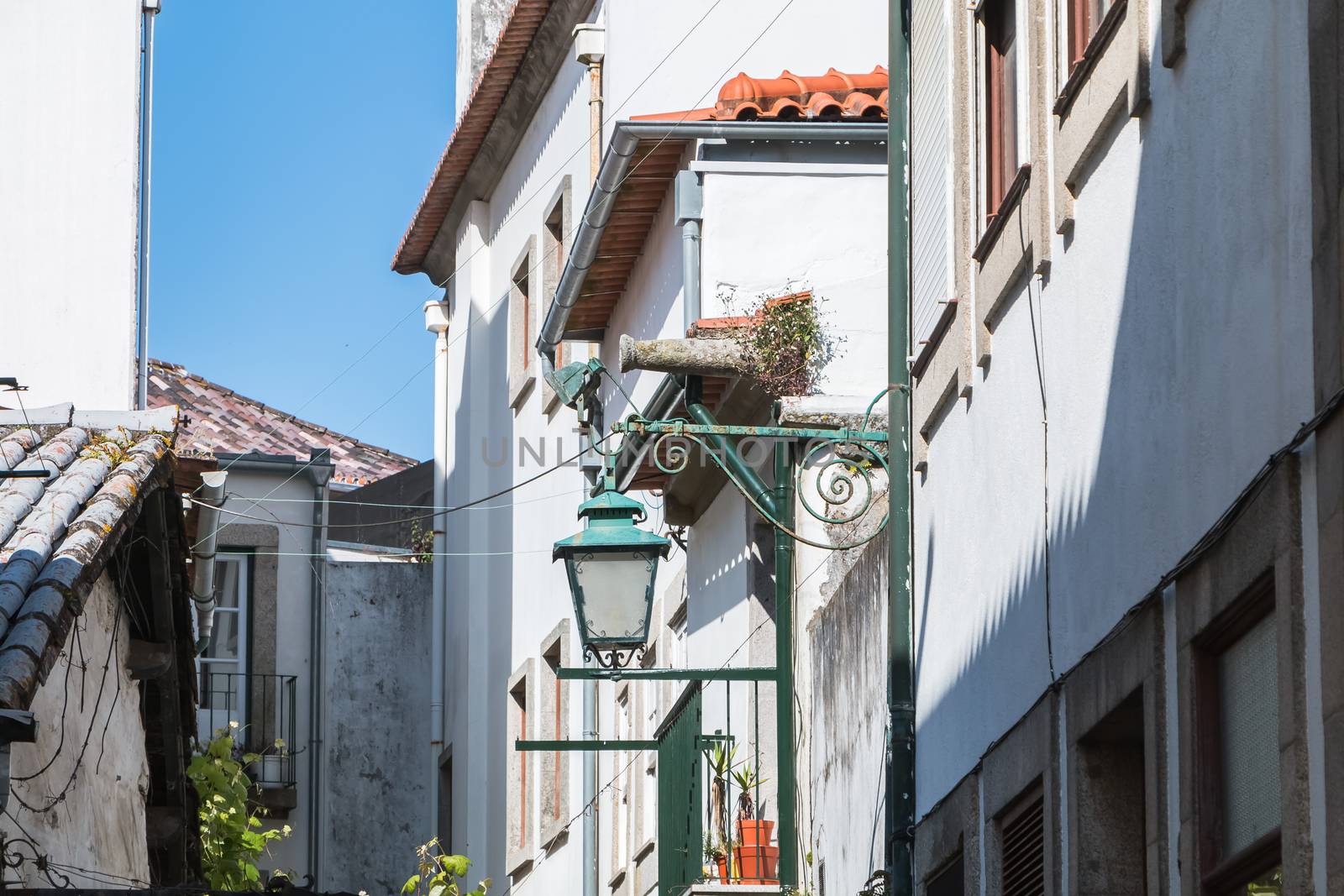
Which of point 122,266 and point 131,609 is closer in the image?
point 131,609

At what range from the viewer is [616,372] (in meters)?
19.7

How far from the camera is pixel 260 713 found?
28203 mm

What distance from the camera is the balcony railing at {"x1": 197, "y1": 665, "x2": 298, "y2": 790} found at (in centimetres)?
2786

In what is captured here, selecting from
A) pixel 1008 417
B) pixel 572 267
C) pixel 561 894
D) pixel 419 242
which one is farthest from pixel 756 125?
pixel 419 242

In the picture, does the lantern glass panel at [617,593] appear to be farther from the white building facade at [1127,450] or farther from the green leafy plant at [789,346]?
the green leafy plant at [789,346]

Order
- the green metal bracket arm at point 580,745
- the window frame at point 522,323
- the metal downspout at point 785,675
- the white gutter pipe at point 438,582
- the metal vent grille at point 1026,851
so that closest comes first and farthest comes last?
1. the metal vent grille at point 1026,851
2. the metal downspout at point 785,675
3. the green metal bracket arm at point 580,745
4. the window frame at point 522,323
5. the white gutter pipe at point 438,582

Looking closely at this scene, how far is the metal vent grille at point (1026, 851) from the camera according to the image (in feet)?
27.5

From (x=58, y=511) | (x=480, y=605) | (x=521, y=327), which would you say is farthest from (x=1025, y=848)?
(x=480, y=605)

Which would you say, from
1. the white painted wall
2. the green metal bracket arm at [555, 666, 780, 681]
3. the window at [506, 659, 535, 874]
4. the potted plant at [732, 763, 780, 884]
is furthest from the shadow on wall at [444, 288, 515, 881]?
the green metal bracket arm at [555, 666, 780, 681]

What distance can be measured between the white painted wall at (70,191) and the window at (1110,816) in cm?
1006

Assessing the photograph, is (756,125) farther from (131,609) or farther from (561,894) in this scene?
(561,894)

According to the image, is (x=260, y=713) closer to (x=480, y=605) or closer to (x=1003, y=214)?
(x=480, y=605)

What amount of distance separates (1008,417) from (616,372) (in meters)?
10.8

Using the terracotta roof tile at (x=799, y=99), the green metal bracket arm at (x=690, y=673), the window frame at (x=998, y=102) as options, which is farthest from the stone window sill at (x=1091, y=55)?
the terracotta roof tile at (x=799, y=99)
